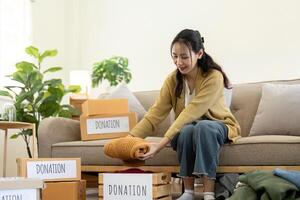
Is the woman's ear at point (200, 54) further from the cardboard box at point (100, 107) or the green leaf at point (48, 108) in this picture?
the green leaf at point (48, 108)

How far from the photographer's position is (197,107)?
2205 mm

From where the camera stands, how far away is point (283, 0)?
12.8 ft

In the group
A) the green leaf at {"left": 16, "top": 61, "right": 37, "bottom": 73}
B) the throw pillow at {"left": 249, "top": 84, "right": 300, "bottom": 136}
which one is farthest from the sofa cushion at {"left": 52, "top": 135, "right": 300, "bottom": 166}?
the green leaf at {"left": 16, "top": 61, "right": 37, "bottom": 73}

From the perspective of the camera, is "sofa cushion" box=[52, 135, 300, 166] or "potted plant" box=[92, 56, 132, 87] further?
"potted plant" box=[92, 56, 132, 87]

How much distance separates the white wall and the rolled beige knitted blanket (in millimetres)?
2108

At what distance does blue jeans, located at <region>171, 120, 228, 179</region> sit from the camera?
6.64ft

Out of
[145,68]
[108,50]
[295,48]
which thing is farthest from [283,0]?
[108,50]

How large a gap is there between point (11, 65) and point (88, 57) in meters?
0.97

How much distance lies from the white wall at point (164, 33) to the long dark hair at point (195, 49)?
1684 mm

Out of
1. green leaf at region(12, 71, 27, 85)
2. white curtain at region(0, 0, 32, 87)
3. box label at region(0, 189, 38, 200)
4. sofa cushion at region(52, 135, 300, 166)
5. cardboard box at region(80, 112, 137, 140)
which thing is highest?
white curtain at region(0, 0, 32, 87)

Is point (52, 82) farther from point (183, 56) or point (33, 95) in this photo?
point (183, 56)

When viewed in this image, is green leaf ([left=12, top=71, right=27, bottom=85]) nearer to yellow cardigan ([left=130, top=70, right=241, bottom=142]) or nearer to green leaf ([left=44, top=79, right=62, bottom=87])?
green leaf ([left=44, top=79, right=62, bottom=87])

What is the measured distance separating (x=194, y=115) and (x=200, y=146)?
21 cm

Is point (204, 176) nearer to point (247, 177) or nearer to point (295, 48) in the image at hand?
point (247, 177)
